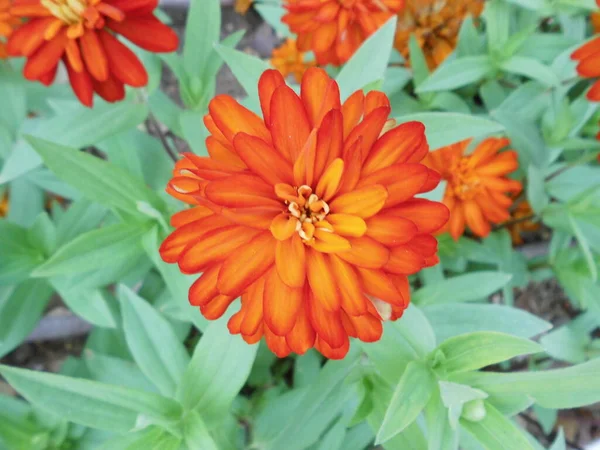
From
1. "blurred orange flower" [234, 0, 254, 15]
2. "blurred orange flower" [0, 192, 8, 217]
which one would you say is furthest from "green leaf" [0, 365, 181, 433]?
"blurred orange flower" [234, 0, 254, 15]

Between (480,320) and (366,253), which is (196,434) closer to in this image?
(366,253)

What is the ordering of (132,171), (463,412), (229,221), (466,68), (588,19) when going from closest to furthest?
(229,221) → (463,412) → (132,171) → (466,68) → (588,19)

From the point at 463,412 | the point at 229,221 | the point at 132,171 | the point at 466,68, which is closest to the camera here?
the point at 229,221

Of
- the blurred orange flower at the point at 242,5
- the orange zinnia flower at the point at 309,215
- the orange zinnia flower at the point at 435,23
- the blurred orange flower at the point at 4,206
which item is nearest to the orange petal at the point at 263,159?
the orange zinnia flower at the point at 309,215

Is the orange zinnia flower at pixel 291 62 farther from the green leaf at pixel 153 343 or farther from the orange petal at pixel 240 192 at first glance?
the orange petal at pixel 240 192

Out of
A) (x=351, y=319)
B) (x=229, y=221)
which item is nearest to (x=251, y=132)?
(x=229, y=221)

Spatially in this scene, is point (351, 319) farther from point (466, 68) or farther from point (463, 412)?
point (466, 68)

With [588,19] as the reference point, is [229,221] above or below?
above
